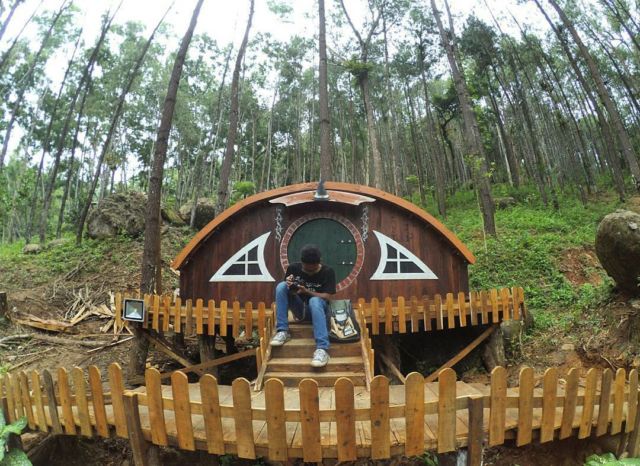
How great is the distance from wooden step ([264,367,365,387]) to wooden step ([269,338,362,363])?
0.44m

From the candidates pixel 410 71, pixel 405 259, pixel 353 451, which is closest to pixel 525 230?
pixel 405 259

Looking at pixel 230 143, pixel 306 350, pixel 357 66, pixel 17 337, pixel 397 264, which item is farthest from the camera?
pixel 357 66

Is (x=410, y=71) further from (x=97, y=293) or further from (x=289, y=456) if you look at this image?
(x=289, y=456)

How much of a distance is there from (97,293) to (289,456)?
10602 millimetres

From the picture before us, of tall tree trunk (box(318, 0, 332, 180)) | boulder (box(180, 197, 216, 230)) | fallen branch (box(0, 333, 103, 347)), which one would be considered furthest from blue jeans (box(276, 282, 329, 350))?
boulder (box(180, 197, 216, 230))

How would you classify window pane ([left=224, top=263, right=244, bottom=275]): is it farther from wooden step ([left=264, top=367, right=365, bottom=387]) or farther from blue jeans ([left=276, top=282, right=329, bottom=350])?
wooden step ([left=264, top=367, right=365, bottom=387])

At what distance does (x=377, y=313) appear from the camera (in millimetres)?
6141

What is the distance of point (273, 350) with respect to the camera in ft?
16.6

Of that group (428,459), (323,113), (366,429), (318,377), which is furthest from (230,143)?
(366,429)

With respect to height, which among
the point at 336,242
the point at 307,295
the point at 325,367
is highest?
the point at 336,242

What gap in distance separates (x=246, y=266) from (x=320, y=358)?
359 cm

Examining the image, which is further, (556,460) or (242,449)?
(556,460)

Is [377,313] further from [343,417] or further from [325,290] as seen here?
[343,417]

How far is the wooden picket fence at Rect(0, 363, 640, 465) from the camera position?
113 inches
